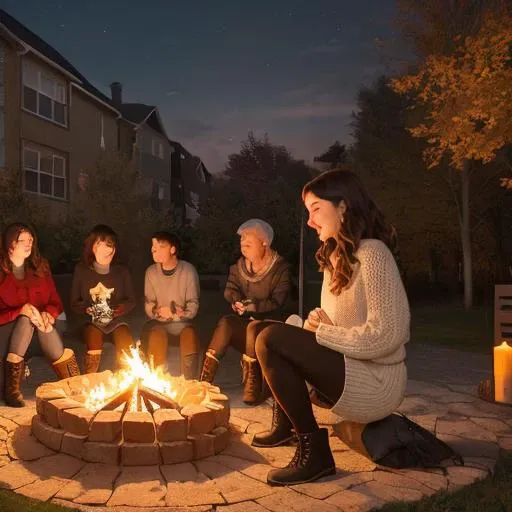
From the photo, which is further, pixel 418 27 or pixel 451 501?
pixel 418 27

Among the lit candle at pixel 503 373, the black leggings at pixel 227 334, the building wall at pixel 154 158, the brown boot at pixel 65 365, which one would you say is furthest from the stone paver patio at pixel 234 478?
the building wall at pixel 154 158

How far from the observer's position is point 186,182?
158ft

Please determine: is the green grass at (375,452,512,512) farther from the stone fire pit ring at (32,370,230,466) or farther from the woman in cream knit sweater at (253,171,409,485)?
the stone fire pit ring at (32,370,230,466)

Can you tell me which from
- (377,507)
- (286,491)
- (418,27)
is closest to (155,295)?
(286,491)

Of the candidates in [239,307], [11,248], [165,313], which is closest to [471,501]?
[239,307]

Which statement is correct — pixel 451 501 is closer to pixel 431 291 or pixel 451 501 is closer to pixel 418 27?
pixel 418 27

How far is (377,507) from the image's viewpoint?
336 centimetres

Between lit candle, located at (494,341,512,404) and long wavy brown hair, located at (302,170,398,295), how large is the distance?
240cm

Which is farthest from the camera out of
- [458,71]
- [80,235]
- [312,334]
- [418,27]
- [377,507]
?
[418,27]

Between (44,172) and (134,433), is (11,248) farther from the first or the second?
(44,172)

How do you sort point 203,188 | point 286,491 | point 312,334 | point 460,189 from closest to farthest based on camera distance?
point 286,491, point 312,334, point 460,189, point 203,188

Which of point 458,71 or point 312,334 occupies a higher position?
point 458,71

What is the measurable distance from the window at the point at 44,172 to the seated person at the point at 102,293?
1584cm

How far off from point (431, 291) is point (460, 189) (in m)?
6.25
